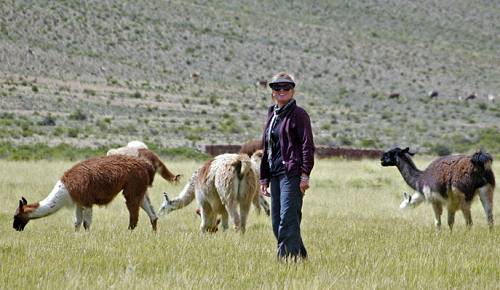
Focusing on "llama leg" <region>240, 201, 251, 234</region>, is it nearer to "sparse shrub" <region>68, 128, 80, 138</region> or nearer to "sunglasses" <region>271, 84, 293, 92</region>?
"sunglasses" <region>271, 84, 293, 92</region>

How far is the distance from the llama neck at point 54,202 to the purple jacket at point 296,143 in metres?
4.79

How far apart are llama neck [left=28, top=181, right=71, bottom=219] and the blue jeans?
450 centimetres

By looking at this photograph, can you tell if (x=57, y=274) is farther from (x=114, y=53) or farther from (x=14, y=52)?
(x=114, y=53)

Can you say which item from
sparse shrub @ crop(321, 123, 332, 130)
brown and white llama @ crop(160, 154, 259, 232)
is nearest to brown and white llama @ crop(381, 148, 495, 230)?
brown and white llama @ crop(160, 154, 259, 232)

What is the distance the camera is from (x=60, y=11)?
2362 inches

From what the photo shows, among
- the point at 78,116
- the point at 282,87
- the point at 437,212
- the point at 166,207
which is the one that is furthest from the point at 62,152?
the point at 282,87

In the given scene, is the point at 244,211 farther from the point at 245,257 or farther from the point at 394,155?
the point at 394,155

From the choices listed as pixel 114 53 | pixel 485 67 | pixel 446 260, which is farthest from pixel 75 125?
pixel 485 67

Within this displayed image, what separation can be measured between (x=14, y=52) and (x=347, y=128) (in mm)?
20857

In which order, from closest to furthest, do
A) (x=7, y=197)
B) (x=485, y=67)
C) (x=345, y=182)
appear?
1. (x=7, y=197)
2. (x=345, y=182)
3. (x=485, y=67)

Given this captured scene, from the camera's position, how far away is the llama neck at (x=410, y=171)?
14.7 m

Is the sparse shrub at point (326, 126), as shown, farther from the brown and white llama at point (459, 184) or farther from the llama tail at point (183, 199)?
the llama tail at point (183, 199)

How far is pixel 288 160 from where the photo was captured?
26.7ft

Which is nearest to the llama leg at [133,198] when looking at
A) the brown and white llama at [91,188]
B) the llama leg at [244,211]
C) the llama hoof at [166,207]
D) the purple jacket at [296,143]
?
the brown and white llama at [91,188]
